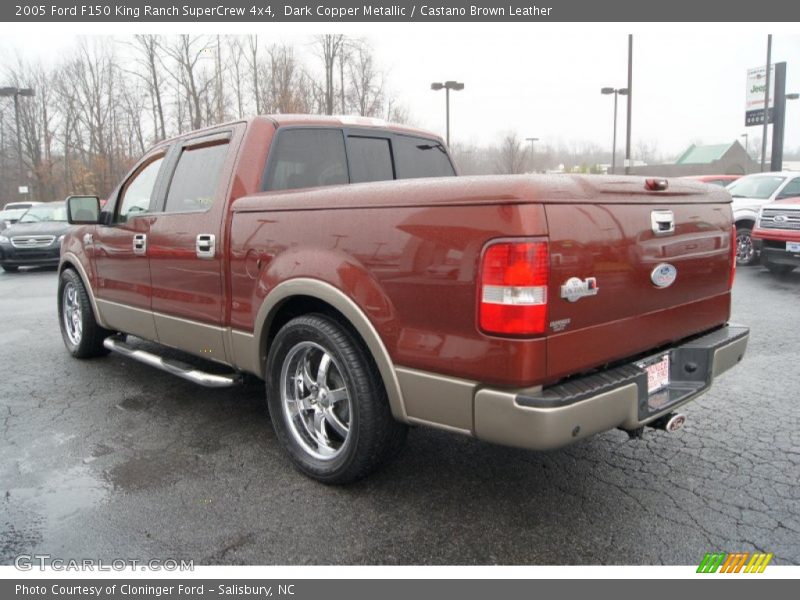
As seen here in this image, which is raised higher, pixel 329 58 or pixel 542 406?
pixel 329 58

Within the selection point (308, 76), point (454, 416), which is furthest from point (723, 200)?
point (308, 76)

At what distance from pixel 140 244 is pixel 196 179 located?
0.71 meters

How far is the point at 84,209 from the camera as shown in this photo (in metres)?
4.86

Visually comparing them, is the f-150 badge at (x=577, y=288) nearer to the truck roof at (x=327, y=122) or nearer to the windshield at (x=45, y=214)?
the truck roof at (x=327, y=122)

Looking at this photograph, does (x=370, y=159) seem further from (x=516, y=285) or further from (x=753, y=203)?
(x=753, y=203)

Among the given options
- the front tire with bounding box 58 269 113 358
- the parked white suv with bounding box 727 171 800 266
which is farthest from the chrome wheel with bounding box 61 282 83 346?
the parked white suv with bounding box 727 171 800 266

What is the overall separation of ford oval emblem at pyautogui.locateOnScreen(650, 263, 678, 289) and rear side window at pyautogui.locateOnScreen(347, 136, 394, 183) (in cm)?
205

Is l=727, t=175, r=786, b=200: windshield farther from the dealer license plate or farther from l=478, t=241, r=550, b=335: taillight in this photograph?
l=478, t=241, r=550, b=335: taillight

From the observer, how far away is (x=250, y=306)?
3400 millimetres

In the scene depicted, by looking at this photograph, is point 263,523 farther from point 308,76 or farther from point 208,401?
point 308,76

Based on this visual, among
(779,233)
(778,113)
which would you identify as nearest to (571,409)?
(779,233)

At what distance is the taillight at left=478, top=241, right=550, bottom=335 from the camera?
2252mm

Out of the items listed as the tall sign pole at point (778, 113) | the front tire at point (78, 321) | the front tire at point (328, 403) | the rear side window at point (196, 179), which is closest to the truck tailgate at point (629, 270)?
the front tire at point (328, 403)

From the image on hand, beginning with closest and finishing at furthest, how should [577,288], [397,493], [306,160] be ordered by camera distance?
[577,288] → [397,493] → [306,160]
